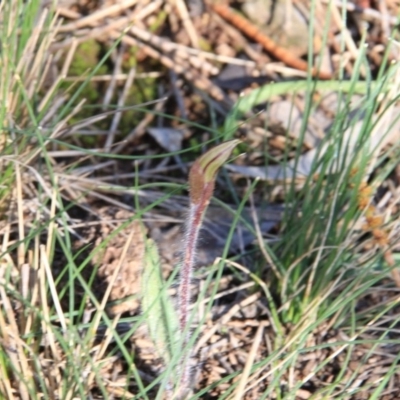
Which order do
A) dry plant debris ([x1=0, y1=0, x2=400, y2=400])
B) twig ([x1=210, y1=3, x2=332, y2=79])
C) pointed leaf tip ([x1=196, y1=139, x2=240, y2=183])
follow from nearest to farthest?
pointed leaf tip ([x1=196, y1=139, x2=240, y2=183])
dry plant debris ([x1=0, y1=0, x2=400, y2=400])
twig ([x1=210, y1=3, x2=332, y2=79])

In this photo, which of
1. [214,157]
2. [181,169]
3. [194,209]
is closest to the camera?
[214,157]

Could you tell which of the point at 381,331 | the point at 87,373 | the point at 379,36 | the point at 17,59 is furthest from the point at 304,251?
the point at 379,36

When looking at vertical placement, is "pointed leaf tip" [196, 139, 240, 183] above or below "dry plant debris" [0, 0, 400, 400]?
above

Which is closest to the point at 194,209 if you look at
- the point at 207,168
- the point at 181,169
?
the point at 207,168

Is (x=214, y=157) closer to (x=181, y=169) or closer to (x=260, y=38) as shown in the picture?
(x=181, y=169)

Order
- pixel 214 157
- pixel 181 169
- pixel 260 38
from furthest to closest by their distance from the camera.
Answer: pixel 260 38
pixel 181 169
pixel 214 157


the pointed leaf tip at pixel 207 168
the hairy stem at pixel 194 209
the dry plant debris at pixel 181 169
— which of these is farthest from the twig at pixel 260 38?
the pointed leaf tip at pixel 207 168

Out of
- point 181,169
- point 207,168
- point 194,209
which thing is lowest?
point 181,169

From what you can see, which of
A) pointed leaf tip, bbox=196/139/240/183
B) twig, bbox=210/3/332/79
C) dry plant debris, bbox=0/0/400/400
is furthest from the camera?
twig, bbox=210/3/332/79

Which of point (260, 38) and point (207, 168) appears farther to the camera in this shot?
point (260, 38)

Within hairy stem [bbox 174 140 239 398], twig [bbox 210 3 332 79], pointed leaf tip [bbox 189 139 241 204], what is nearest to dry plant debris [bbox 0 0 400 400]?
twig [bbox 210 3 332 79]

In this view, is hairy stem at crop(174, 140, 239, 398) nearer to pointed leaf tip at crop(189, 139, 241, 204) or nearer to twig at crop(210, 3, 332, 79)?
pointed leaf tip at crop(189, 139, 241, 204)
